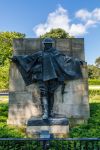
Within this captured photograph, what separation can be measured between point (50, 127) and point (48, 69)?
1.50 metres

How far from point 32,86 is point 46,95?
59 cm

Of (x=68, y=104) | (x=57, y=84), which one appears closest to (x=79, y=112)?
(x=68, y=104)

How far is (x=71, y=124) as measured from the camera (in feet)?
29.9

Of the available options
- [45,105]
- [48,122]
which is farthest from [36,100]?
[48,122]

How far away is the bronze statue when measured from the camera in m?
8.72

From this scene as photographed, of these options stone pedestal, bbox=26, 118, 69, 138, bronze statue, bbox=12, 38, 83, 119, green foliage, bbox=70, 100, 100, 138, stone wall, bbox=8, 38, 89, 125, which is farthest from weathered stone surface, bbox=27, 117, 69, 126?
stone wall, bbox=8, 38, 89, 125

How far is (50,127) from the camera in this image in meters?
8.46

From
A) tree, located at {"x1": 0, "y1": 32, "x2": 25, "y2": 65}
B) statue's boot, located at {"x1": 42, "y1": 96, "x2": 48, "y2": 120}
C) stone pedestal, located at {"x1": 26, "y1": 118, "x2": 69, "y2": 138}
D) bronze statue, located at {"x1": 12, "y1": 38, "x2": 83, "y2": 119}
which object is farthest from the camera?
tree, located at {"x1": 0, "y1": 32, "x2": 25, "y2": 65}

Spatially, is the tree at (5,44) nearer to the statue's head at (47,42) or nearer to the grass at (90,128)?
the grass at (90,128)

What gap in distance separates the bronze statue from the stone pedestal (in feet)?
0.60

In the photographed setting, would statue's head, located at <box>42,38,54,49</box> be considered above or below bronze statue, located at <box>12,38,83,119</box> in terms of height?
above

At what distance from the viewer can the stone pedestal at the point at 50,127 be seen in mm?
8445

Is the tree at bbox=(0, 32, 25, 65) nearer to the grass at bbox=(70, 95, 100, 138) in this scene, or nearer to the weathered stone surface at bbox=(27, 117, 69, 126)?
the grass at bbox=(70, 95, 100, 138)

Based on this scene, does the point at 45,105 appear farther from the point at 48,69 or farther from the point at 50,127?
the point at 48,69
